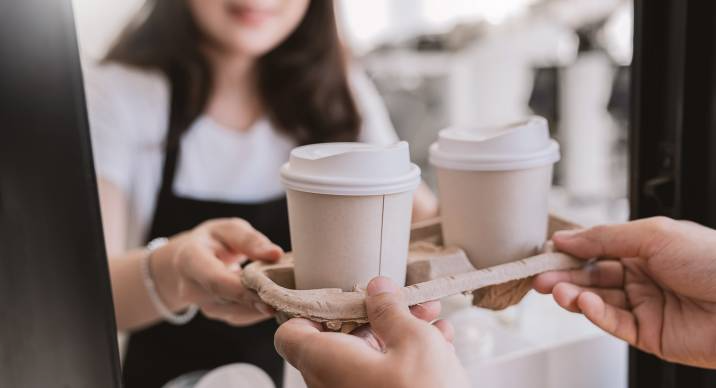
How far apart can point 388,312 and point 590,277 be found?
0.31m

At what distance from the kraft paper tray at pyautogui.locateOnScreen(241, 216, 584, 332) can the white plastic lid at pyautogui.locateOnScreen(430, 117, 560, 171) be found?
9cm

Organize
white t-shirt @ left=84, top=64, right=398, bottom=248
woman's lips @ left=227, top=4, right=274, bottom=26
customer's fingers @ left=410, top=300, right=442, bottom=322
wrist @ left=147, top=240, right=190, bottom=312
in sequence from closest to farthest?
customer's fingers @ left=410, top=300, right=442, bottom=322, wrist @ left=147, top=240, right=190, bottom=312, woman's lips @ left=227, top=4, right=274, bottom=26, white t-shirt @ left=84, top=64, right=398, bottom=248

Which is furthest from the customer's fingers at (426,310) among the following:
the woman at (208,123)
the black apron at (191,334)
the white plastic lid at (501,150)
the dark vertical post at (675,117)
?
the black apron at (191,334)

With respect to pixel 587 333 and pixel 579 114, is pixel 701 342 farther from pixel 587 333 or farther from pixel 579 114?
pixel 579 114

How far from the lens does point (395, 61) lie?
9.84 ft

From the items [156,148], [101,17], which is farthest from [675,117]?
[101,17]

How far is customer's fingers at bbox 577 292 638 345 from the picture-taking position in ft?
2.15

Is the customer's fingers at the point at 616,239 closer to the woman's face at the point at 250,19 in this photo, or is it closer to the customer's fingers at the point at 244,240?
the customer's fingers at the point at 244,240

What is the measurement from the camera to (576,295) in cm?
66

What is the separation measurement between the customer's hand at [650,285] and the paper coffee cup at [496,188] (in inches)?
2.0

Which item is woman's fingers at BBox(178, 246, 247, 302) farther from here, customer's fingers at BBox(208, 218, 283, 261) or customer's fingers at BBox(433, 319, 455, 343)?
customer's fingers at BBox(433, 319, 455, 343)

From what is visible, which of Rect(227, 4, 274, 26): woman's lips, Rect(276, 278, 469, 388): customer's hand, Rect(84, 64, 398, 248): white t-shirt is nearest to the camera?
Rect(276, 278, 469, 388): customer's hand

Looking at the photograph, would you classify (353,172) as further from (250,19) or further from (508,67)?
(508,67)

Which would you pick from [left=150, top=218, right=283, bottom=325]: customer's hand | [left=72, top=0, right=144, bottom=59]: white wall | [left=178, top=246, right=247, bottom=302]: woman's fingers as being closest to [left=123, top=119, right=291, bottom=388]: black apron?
[left=150, top=218, right=283, bottom=325]: customer's hand
